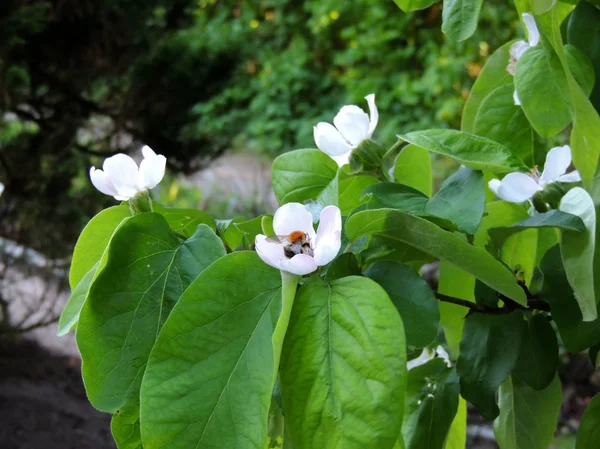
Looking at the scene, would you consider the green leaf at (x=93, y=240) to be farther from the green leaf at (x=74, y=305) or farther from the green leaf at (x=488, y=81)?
the green leaf at (x=488, y=81)

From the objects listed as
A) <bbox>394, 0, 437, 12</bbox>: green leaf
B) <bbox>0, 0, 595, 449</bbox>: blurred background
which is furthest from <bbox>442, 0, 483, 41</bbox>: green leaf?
<bbox>0, 0, 595, 449</bbox>: blurred background

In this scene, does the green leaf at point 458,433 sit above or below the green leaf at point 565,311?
below

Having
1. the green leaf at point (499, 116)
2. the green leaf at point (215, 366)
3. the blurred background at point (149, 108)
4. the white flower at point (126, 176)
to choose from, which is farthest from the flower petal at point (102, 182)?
the blurred background at point (149, 108)

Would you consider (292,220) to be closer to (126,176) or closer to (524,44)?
(126,176)

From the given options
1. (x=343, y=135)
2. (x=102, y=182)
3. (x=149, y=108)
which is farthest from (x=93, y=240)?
(x=149, y=108)

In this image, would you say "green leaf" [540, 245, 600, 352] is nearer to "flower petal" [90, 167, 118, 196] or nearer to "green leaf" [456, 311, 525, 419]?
"green leaf" [456, 311, 525, 419]

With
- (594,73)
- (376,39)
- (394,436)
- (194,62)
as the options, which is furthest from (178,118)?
(394,436)

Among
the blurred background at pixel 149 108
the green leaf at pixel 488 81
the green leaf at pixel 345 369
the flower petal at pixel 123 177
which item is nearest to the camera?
the green leaf at pixel 345 369
